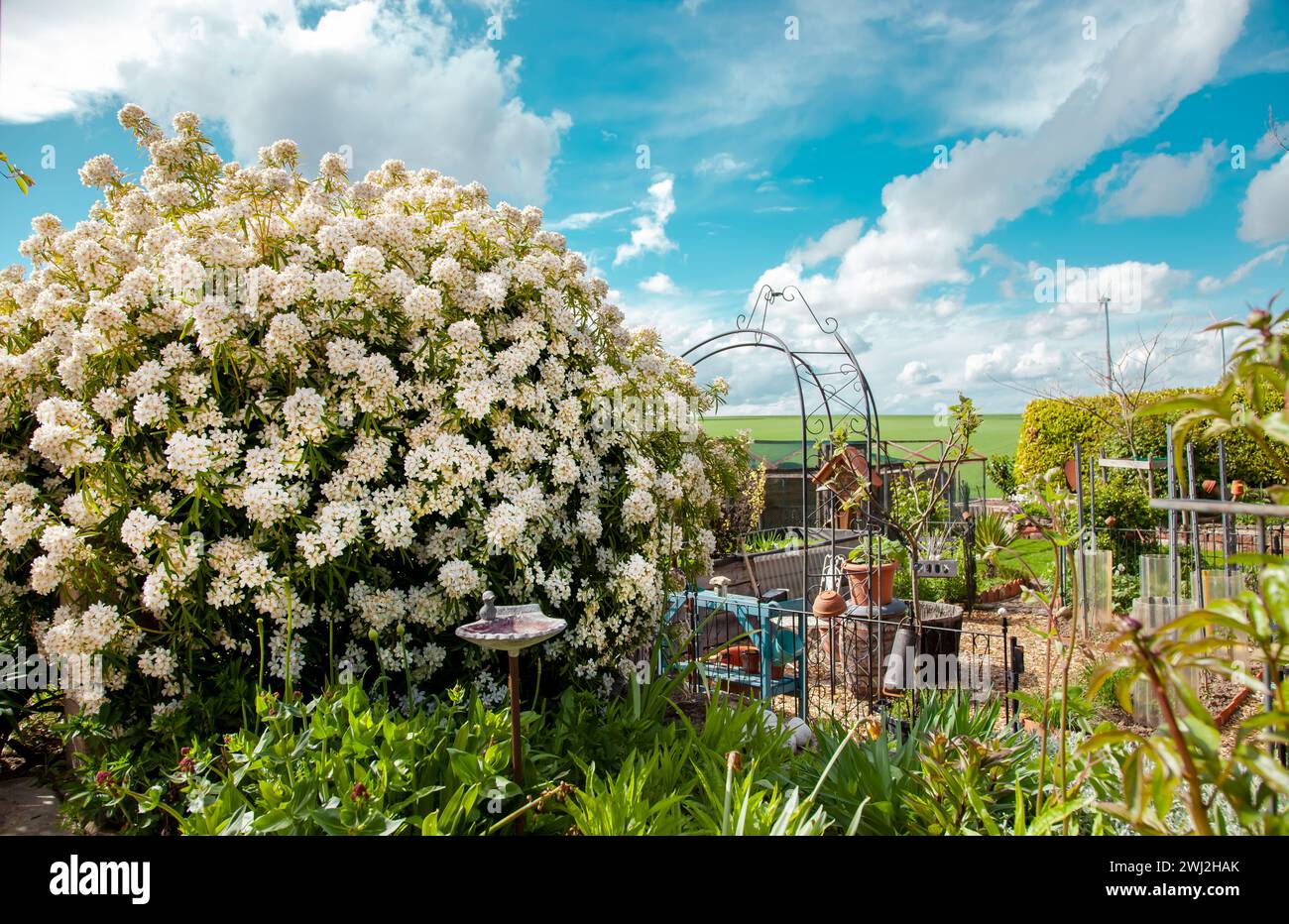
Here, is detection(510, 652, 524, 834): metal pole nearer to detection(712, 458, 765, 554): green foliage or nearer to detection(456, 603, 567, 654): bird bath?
detection(456, 603, 567, 654): bird bath

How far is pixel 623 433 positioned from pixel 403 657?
1.45m

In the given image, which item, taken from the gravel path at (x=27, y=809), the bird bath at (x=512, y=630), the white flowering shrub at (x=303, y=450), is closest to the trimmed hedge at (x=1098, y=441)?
the white flowering shrub at (x=303, y=450)

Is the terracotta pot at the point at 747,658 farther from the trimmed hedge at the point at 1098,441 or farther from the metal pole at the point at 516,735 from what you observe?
the trimmed hedge at the point at 1098,441

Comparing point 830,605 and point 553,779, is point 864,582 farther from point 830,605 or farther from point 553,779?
point 553,779

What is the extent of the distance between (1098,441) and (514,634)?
47.1ft

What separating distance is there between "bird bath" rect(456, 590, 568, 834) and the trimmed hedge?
10.7 meters

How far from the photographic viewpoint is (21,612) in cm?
392

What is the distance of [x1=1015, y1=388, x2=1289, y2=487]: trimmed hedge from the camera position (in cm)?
1213

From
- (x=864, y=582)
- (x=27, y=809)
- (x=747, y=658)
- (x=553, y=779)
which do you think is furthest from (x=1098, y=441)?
(x=27, y=809)

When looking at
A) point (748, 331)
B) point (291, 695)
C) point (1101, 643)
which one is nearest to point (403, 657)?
point (291, 695)

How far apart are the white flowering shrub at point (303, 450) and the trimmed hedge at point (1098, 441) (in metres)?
9.92

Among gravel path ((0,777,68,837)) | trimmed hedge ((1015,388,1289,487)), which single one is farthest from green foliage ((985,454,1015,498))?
gravel path ((0,777,68,837))

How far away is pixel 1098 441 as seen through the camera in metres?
13.6
